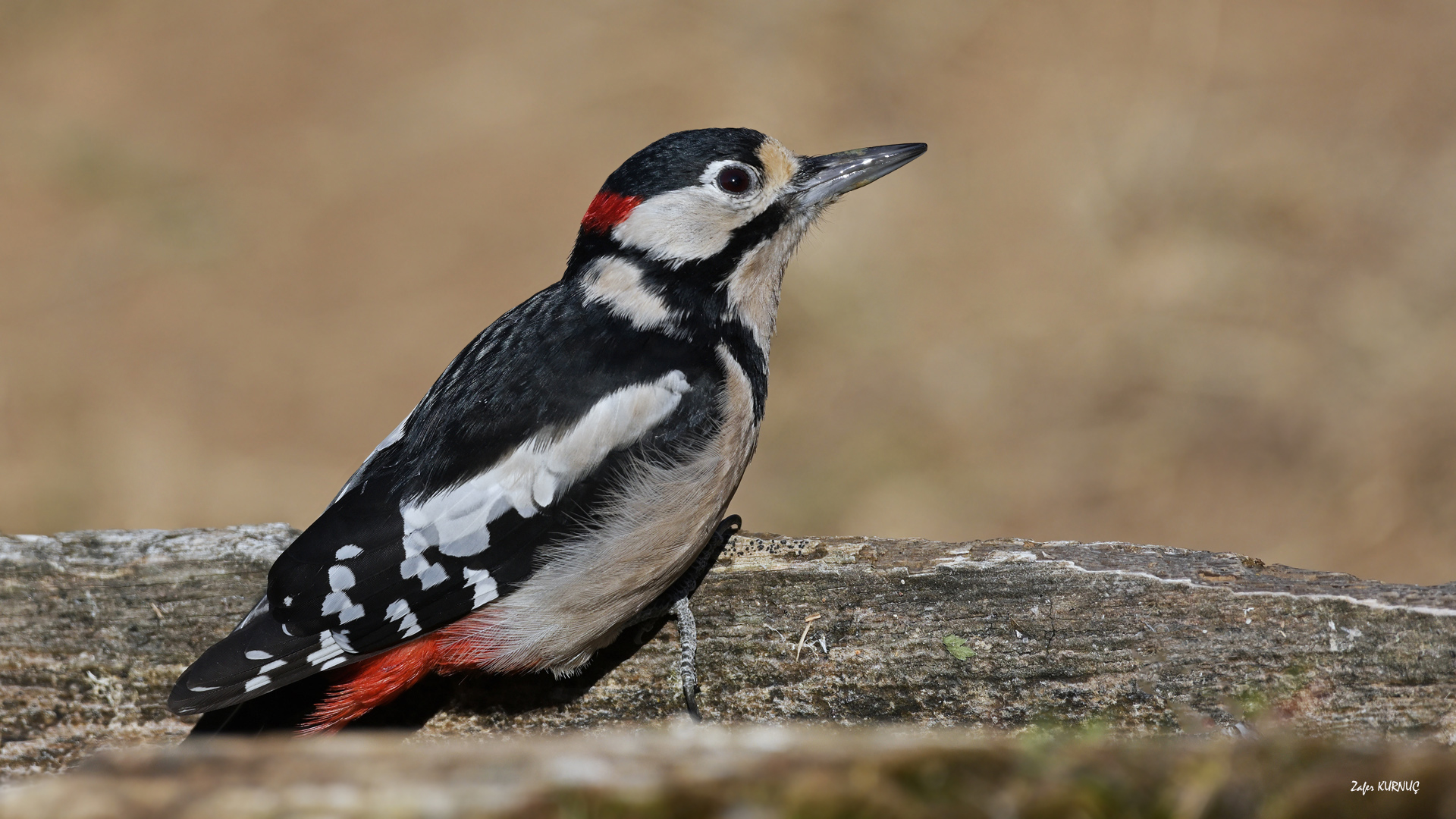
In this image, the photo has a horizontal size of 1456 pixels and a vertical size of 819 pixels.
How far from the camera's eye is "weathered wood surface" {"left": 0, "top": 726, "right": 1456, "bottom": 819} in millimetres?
1226

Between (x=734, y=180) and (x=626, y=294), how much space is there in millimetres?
421

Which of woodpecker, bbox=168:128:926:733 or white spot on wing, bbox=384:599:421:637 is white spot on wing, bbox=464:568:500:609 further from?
white spot on wing, bbox=384:599:421:637

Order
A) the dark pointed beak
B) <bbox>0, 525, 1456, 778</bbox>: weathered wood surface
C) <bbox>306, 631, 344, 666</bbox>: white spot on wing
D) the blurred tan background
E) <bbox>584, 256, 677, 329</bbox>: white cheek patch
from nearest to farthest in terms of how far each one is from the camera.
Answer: <bbox>0, 525, 1456, 778</bbox>: weathered wood surface, <bbox>306, 631, 344, 666</bbox>: white spot on wing, <bbox>584, 256, 677, 329</bbox>: white cheek patch, the dark pointed beak, the blurred tan background

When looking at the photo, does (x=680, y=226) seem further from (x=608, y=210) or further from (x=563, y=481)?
(x=563, y=481)

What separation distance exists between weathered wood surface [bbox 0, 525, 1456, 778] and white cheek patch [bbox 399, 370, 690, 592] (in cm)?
35

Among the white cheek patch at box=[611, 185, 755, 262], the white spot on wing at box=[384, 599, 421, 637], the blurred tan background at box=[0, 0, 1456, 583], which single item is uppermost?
the blurred tan background at box=[0, 0, 1456, 583]

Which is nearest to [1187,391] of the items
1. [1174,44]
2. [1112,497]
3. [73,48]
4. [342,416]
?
[1112,497]

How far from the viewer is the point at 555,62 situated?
869 centimetres

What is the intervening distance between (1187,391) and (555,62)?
482cm

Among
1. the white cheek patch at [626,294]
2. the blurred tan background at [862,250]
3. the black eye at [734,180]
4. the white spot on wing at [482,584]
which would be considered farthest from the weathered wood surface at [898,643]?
the blurred tan background at [862,250]

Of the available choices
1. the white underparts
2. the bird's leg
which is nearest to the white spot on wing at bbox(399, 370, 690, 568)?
the white underparts

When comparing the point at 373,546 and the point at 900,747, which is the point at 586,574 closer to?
the point at 373,546

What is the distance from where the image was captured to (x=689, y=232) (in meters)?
3.33

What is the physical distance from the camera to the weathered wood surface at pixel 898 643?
2.43 m
